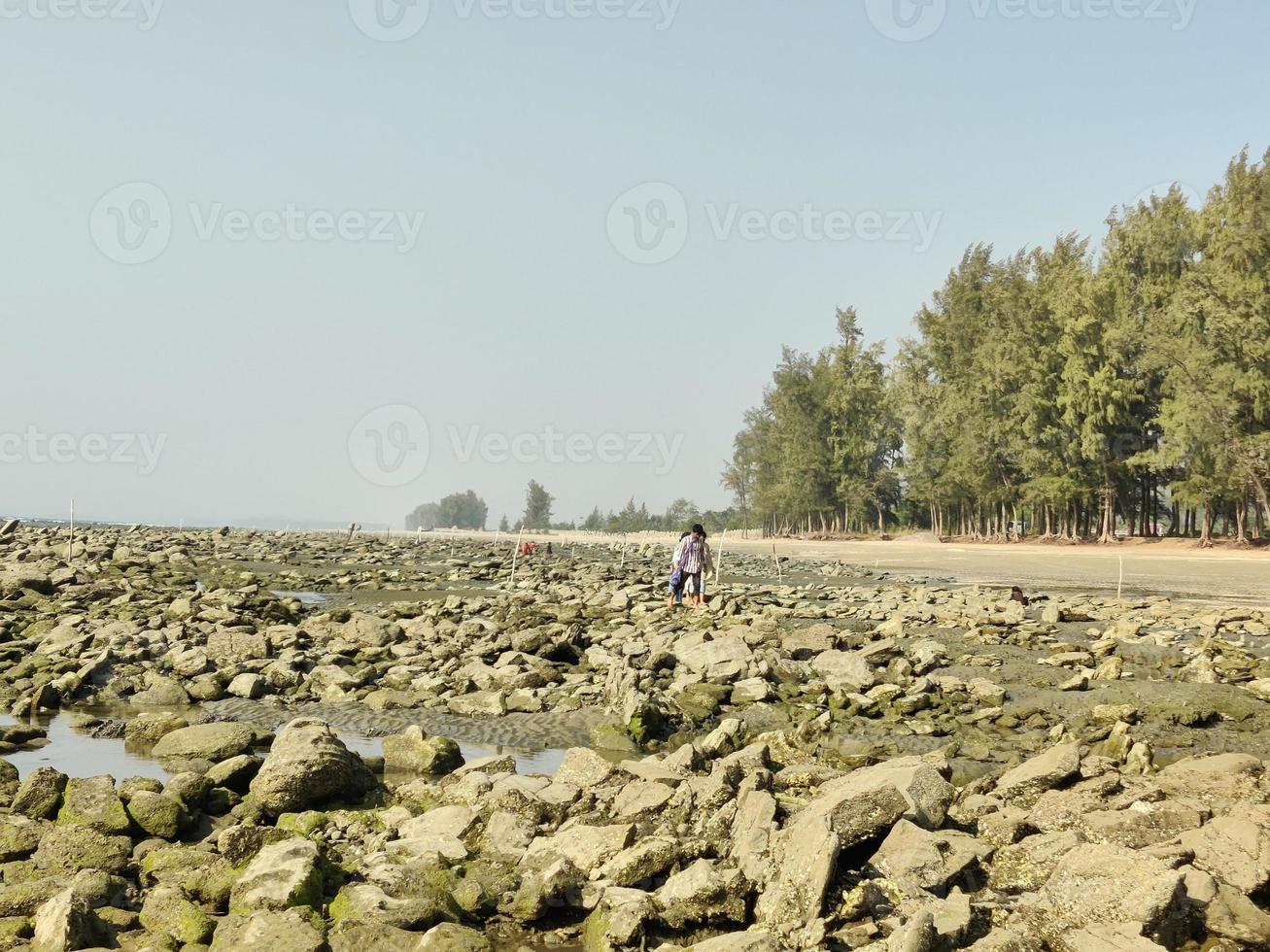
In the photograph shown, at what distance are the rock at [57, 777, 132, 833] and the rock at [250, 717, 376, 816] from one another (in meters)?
1.19

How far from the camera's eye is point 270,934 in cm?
591

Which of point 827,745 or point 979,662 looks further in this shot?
point 979,662

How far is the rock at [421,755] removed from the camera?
10523 mm

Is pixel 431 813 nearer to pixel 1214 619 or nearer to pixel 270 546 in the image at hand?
pixel 1214 619

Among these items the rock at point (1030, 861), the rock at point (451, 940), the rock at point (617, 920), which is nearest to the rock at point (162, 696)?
the rock at point (451, 940)

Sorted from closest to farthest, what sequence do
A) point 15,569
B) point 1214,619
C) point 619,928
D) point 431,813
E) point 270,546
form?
point 619,928 < point 431,813 < point 1214,619 < point 15,569 < point 270,546

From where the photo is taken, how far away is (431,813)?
834cm

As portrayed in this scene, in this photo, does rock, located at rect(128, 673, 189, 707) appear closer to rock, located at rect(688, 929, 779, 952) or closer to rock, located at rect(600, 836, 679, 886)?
rock, located at rect(600, 836, 679, 886)

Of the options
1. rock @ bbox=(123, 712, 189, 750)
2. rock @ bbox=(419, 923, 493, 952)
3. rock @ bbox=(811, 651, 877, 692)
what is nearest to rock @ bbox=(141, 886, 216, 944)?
rock @ bbox=(419, 923, 493, 952)

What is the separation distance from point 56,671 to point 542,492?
523ft

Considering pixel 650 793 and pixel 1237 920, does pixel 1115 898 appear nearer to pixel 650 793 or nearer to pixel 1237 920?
pixel 1237 920

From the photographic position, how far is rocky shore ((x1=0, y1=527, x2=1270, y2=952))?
20.7 ft

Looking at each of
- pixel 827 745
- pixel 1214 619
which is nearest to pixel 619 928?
pixel 827 745

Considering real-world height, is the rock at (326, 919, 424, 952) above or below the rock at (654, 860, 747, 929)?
below
